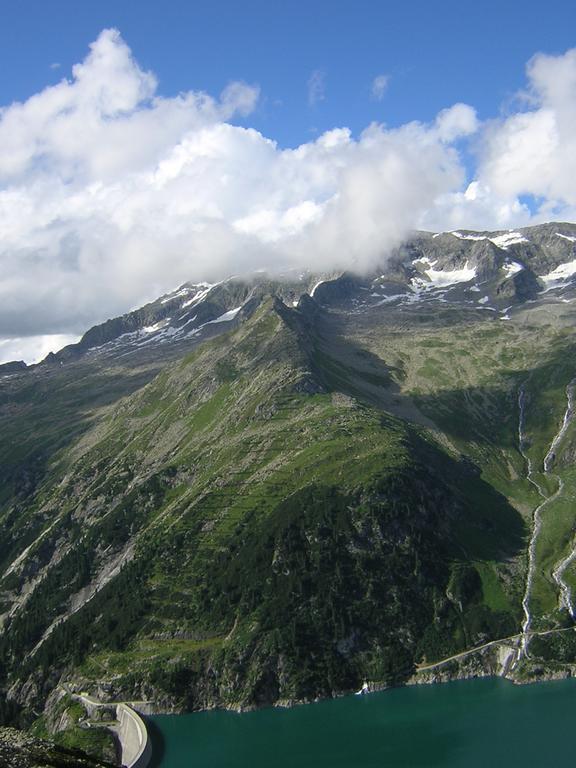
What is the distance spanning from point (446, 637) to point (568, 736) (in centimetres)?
5416

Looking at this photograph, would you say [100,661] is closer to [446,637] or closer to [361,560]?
[361,560]

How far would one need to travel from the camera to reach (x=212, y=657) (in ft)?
585

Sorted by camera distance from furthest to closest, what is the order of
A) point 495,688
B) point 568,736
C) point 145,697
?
point 145,697 < point 495,688 < point 568,736

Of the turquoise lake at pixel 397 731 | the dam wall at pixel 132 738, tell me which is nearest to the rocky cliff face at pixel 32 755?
the turquoise lake at pixel 397 731

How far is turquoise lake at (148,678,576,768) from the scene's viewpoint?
12500 centimetres

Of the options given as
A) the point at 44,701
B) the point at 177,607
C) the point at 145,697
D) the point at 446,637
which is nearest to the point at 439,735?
the point at 446,637

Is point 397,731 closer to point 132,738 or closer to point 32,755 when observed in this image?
point 132,738

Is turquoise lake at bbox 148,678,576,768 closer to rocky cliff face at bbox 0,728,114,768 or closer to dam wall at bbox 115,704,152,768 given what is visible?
dam wall at bbox 115,704,152,768

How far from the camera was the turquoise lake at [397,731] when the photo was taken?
410ft

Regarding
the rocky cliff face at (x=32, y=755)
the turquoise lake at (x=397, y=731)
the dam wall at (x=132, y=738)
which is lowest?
the turquoise lake at (x=397, y=731)

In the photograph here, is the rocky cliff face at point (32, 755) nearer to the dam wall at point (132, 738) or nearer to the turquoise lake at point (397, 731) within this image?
the turquoise lake at point (397, 731)

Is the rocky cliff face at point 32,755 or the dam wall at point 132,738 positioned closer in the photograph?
the rocky cliff face at point 32,755

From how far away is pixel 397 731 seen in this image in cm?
13888

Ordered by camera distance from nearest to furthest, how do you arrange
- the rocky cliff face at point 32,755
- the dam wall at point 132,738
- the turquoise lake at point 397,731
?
the rocky cliff face at point 32,755, the turquoise lake at point 397,731, the dam wall at point 132,738
